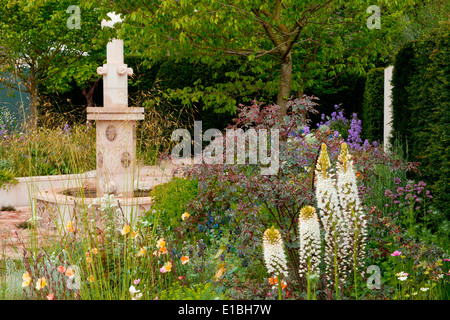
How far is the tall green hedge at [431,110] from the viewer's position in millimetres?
4453

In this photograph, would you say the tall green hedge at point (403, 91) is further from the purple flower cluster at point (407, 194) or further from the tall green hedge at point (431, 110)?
the purple flower cluster at point (407, 194)

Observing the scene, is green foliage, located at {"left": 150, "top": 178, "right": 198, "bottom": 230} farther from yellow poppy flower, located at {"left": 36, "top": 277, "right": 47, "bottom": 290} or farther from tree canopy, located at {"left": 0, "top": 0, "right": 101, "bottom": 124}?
tree canopy, located at {"left": 0, "top": 0, "right": 101, "bottom": 124}

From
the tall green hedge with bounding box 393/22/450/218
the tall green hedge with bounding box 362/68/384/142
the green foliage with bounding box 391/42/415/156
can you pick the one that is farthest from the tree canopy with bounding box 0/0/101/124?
the tall green hedge with bounding box 393/22/450/218

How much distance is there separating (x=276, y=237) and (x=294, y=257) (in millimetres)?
1075

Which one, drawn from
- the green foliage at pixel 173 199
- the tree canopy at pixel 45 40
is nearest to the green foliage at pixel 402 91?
the green foliage at pixel 173 199

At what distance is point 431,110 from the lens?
5.14 metres

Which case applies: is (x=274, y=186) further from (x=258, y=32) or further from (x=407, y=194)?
(x=258, y=32)

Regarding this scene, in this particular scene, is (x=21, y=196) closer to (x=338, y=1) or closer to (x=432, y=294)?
(x=338, y=1)

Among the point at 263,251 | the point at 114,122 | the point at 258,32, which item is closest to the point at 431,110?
the point at 263,251

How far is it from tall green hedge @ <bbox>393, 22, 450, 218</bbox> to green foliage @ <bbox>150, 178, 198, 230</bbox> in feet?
7.61

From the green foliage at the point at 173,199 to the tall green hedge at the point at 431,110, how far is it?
91.3 inches

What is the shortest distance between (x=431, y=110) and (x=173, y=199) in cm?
285
